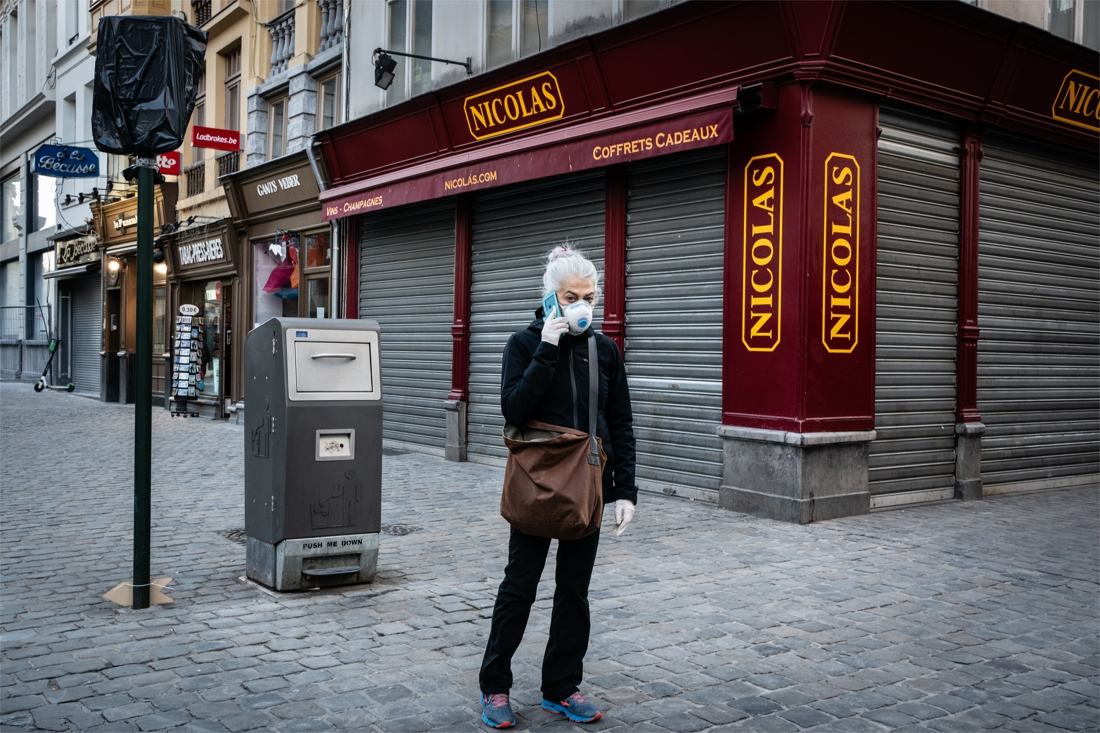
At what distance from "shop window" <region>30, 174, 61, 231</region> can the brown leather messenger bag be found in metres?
31.3

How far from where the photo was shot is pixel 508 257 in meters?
12.2

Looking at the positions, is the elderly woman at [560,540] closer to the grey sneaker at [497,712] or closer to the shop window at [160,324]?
the grey sneaker at [497,712]

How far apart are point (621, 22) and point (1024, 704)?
7.76 m

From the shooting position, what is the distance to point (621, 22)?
1007cm

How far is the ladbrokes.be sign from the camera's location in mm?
11086

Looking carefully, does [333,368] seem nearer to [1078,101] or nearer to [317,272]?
[1078,101]

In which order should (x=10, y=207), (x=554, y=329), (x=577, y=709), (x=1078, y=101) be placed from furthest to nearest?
(x=10, y=207) < (x=1078, y=101) < (x=577, y=709) < (x=554, y=329)

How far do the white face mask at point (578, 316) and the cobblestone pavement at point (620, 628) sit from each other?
154 cm

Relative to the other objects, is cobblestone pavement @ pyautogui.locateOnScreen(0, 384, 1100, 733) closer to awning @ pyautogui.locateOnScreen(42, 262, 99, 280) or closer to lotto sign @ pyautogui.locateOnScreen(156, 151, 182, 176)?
lotto sign @ pyautogui.locateOnScreen(156, 151, 182, 176)

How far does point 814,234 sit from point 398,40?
803 cm

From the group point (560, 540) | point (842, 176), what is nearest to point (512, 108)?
point (842, 176)

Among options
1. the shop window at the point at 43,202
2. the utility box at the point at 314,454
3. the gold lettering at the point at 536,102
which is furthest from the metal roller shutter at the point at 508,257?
the shop window at the point at 43,202

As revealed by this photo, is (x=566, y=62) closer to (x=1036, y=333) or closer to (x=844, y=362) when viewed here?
(x=844, y=362)

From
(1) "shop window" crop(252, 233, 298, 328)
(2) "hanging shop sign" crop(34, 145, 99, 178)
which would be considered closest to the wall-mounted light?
(1) "shop window" crop(252, 233, 298, 328)
